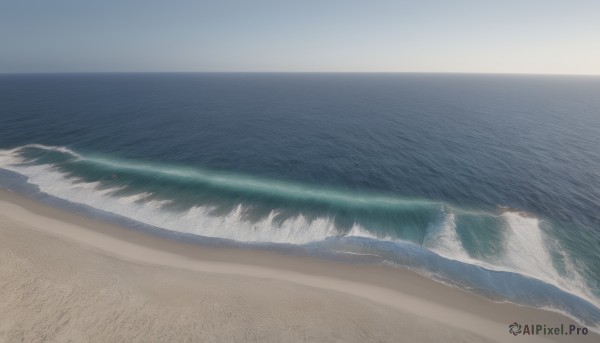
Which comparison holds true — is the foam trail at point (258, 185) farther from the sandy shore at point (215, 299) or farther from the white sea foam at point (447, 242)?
the sandy shore at point (215, 299)

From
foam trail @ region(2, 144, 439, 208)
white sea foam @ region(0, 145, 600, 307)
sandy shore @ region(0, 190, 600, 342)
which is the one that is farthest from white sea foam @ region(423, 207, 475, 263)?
sandy shore @ region(0, 190, 600, 342)

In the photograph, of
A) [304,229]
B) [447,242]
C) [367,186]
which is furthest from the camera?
[367,186]

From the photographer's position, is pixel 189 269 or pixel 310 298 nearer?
pixel 310 298

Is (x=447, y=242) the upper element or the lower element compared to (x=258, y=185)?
lower

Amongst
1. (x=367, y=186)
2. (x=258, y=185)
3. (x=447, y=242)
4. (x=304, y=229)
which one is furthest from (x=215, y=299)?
(x=367, y=186)

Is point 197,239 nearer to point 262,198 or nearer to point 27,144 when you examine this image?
point 262,198

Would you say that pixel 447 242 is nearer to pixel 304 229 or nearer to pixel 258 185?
pixel 304 229

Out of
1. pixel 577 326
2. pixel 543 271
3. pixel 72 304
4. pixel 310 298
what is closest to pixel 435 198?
A: pixel 543 271

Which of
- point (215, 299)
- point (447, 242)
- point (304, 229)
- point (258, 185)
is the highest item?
point (258, 185)
